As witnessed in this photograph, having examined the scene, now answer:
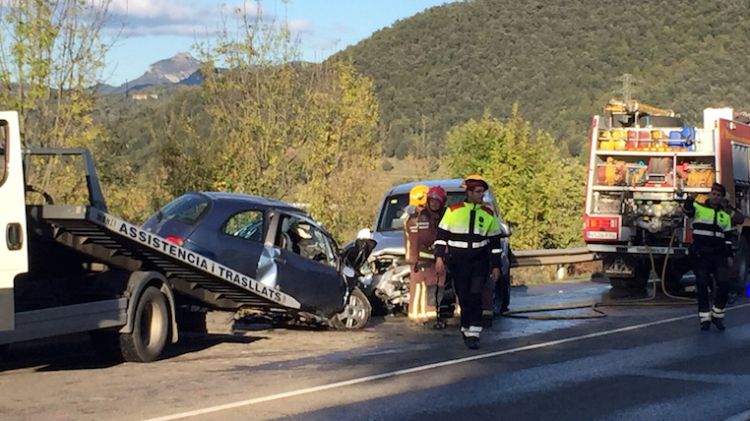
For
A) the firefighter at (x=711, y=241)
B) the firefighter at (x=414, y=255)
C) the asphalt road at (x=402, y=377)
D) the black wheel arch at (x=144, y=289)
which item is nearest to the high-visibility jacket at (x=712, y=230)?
the firefighter at (x=711, y=241)

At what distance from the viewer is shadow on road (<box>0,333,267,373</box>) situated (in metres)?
10.8

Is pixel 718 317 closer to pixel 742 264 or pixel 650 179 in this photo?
pixel 650 179

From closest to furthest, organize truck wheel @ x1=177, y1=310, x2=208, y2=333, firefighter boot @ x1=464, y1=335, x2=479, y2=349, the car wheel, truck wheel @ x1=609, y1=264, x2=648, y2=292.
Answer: firefighter boot @ x1=464, y1=335, x2=479, y2=349 → truck wheel @ x1=177, y1=310, x2=208, y2=333 → the car wheel → truck wheel @ x1=609, y1=264, x2=648, y2=292

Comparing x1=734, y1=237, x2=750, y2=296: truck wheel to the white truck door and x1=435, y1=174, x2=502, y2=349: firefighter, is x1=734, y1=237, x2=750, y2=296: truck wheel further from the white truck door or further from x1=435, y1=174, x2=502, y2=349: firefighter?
the white truck door

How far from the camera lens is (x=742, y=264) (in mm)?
20375

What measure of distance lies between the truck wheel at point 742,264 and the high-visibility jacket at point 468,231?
869cm

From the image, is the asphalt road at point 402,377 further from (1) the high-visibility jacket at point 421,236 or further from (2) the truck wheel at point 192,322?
(1) the high-visibility jacket at point 421,236

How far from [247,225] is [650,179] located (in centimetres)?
904

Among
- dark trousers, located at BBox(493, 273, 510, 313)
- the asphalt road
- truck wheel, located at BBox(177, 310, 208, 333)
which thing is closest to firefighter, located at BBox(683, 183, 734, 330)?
the asphalt road

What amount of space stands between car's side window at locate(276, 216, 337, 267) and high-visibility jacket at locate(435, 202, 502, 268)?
1.87 m

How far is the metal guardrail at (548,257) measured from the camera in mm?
23094

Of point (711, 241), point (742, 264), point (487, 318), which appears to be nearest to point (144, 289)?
point (487, 318)

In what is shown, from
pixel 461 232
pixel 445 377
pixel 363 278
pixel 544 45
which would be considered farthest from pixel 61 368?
pixel 544 45

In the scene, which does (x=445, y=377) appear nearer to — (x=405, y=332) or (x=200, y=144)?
(x=405, y=332)
